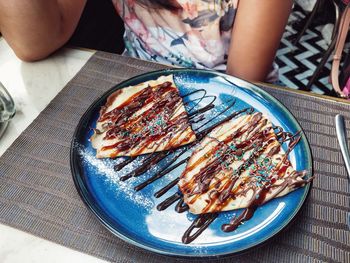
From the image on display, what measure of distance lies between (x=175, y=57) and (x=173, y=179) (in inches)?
23.9

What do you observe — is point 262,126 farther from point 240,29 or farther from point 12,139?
point 12,139

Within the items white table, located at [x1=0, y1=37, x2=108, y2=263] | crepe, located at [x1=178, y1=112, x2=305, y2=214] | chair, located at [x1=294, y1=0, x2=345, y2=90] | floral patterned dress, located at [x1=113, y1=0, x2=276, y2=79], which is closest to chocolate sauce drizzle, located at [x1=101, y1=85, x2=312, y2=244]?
crepe, located at [x1=178, y1=112, x2=305, y2=214]

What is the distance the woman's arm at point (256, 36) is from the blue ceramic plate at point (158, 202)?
0.23 meters

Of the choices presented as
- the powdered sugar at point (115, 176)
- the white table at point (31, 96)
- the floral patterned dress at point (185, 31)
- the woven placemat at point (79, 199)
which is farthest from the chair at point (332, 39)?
the powdered sugar at point (115, 176)

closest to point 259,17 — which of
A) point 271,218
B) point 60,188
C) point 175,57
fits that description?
point 175,57

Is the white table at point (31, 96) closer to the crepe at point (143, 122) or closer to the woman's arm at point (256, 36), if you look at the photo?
the crepe at point (143, 122)

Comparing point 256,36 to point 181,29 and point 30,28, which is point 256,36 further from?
point 30,28

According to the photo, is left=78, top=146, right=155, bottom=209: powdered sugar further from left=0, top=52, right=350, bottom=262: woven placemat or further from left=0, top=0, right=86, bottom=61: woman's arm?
left=0, top=0, right=86, bottom=61: woman's arm

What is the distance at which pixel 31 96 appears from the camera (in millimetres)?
919

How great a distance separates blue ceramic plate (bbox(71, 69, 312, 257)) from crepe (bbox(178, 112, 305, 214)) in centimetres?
2

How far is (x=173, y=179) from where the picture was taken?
72 centimetres

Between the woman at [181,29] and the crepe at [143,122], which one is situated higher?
the woman at [181,29]

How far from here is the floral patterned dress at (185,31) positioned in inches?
44.4

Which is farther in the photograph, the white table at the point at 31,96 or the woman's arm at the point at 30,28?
the woman's arm at the point at 30,28
